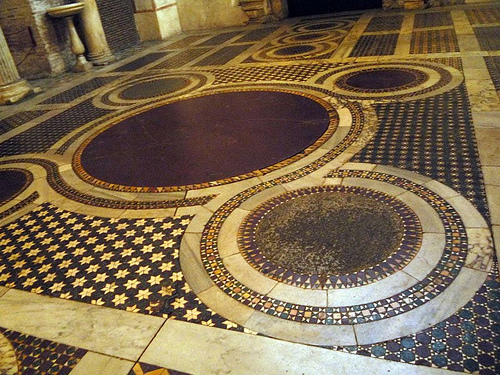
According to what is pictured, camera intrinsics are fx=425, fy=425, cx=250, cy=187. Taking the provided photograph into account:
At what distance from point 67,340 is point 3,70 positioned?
713 cm

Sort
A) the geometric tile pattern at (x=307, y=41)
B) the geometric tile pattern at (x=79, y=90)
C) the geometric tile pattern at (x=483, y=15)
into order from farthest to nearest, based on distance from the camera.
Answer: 1. the geometric tile pattern at (x=483, y=15)
2. the geometric tile pattern at (x=307, y=41)
3. the geometric tile pattern at (x=79, y=90)

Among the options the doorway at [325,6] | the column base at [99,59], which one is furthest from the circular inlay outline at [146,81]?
the doorway at [325,6]

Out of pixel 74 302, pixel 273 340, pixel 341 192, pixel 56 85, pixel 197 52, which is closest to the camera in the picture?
pixel 273 340

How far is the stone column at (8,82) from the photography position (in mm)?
7867

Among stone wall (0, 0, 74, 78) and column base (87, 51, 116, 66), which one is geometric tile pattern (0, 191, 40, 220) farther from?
column base (87, 51, 116, 66)

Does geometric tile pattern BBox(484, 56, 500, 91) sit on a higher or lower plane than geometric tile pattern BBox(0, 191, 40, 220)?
higher

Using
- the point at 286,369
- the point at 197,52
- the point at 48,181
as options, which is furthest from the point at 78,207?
the point at 197,52

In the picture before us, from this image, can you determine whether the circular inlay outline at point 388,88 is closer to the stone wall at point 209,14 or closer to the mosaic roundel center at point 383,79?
the mosaic roundel center at point 383,79

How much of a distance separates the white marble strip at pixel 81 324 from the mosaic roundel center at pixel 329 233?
38.0 inches

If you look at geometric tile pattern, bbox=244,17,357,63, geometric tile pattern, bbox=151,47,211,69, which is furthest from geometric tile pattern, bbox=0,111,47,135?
geometric tile pattern, bbox=244,17,357,63

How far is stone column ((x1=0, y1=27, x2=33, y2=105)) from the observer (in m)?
7.87

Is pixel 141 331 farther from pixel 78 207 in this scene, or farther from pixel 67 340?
pixel 78 207

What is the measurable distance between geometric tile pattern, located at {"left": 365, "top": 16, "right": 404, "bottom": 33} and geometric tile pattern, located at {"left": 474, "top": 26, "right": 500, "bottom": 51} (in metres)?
1.63

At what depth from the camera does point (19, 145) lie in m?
5.72
